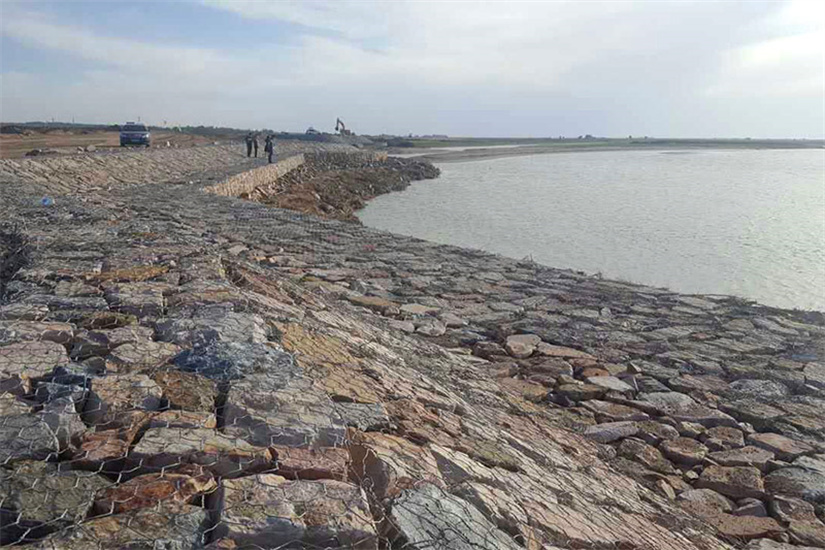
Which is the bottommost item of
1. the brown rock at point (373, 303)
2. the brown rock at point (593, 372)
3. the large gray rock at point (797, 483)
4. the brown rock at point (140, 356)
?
the large gray rock at point (797, 483)

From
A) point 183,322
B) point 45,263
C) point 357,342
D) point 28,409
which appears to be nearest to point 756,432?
point 357,342

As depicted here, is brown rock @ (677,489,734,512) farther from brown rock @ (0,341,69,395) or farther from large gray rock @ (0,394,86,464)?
brown rock @ (0,341,69,395)

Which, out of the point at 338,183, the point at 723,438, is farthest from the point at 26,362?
the point at 338,183

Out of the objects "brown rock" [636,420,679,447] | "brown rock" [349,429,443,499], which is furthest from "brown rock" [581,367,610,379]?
"brown rock" [349,429,443,499]

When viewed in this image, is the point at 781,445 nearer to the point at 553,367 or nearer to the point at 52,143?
the point at 553,367

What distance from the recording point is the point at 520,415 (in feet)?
11.6

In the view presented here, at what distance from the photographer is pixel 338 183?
22.7m

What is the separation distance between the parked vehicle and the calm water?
9.50m

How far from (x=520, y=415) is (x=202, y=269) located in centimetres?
207

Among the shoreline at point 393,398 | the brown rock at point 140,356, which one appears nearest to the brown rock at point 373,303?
the shoreline at point 393,398

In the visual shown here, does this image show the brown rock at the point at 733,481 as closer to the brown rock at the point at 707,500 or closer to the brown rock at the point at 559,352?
the brown rock at the point at 707,500

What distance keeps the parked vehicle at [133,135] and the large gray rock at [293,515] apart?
2488cm

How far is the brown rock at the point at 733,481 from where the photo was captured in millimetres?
3205

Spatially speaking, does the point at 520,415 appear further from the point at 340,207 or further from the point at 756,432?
the point at 340,207
